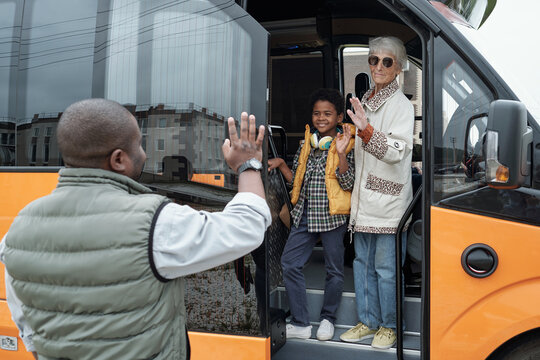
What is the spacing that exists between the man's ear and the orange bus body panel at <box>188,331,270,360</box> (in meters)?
1.34

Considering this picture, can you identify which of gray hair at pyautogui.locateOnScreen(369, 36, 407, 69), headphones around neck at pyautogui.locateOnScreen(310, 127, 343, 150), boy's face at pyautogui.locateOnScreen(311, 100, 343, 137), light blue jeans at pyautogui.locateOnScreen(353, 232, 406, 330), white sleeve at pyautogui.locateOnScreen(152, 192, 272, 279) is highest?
gray hair at pyautogui.locateOnScreen(369, 36, 407, 69)

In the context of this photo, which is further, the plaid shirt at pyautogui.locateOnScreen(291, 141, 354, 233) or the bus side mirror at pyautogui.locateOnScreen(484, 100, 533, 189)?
the plaid shirt at pyautogui.locateOnScreen(291, 141, 354, 233)

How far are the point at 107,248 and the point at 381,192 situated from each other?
6.02 feet

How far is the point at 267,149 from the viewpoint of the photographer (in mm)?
2561

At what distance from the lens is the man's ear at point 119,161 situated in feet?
4.79

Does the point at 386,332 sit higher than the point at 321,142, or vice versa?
the point at 321,142

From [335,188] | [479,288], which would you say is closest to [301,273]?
[335,188]

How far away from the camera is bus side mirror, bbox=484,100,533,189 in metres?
2.03

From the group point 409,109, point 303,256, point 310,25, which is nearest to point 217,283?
point 303,256

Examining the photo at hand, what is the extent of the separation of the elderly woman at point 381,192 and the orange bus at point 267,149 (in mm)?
124

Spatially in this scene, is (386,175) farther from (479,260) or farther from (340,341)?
(340,341)

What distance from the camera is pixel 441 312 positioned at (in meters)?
2.36

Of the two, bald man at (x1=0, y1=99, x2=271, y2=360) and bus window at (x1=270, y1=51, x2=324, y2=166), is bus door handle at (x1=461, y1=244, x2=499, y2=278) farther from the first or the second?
bus window at (x1=270, y1=51, x2=324, y2=166)

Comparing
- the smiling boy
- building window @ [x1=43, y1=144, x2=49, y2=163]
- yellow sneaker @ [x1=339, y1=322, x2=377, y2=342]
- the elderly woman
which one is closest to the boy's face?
the smiling boy
